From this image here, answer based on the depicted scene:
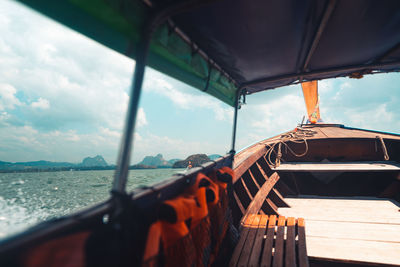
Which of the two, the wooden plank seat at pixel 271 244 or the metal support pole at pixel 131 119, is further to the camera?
the wooden plank seat at pixel 271 244

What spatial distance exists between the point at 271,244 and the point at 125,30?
2.57m

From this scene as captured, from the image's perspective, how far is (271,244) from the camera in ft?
7.32

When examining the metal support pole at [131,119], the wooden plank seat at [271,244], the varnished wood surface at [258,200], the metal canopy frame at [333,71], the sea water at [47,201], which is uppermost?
the metal canopy frame at [333,71]

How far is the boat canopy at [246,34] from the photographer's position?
102 cm

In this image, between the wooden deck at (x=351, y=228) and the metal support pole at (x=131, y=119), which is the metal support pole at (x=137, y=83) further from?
the wooden deck at (x=351, y=228)

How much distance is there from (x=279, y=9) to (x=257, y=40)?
415 mm

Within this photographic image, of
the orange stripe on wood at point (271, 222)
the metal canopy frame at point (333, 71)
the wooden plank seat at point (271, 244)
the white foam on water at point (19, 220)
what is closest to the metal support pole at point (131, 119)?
the wooden plank seat at point (271, 244)

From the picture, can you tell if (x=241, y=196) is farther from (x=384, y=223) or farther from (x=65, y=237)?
(x=65, y=237)

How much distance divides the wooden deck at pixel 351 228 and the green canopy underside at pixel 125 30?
8.28 ft

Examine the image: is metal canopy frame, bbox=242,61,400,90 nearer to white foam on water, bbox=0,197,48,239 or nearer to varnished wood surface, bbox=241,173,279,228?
varnished wood surface, bbox=241,173,279,228

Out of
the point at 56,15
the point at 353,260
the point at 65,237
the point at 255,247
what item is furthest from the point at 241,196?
the point at 56,15

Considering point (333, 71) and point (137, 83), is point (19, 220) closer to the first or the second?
point (137, 83)

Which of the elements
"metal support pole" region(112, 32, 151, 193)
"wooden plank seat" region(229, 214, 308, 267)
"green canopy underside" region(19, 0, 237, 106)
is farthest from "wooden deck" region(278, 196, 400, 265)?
"green canopy underside" region(19, 0, 237, 106)

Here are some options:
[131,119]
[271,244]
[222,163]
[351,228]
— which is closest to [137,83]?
[131,119]
